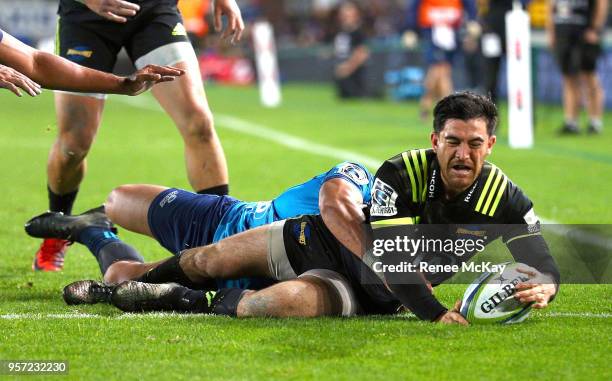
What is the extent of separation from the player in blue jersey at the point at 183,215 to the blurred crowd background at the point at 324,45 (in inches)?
472

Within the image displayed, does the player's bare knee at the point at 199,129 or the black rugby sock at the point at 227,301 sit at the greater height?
the player's bare knee at the point at 199,129

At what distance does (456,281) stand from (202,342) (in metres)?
1.81

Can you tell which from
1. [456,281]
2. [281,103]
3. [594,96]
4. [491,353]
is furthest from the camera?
[281,103]

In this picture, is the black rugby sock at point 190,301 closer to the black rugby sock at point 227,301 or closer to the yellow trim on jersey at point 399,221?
the black rugby sock at point 227,301

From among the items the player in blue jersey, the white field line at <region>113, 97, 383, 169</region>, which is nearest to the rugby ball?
the player in blue jersey

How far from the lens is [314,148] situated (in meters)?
14.6

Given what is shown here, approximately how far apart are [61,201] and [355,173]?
2.50 meters

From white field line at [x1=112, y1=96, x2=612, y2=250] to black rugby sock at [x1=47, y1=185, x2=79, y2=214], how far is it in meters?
2.96

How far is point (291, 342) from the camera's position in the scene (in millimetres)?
4977

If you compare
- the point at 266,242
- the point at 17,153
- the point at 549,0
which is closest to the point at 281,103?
the point at 549,0

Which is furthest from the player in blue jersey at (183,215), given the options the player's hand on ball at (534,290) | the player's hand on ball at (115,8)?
the player's hand on ball at (115,8)

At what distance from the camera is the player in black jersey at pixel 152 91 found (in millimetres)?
7164

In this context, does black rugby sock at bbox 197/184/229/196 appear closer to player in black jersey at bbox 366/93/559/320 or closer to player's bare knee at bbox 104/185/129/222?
player's bare knee at bbox 104/185/129/222

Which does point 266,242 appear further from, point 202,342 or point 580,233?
point 580,233
